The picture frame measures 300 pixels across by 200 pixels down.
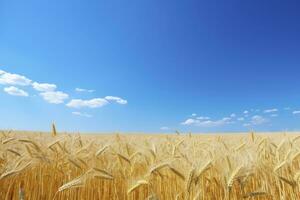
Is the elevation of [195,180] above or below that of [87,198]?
above

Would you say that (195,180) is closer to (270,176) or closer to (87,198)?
(270,176)

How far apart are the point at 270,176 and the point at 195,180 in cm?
120

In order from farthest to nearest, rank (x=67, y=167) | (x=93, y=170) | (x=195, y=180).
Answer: (x=67, y=167), (x=93, y=170), (x=195, y=180)

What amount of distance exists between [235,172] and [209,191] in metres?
0.67

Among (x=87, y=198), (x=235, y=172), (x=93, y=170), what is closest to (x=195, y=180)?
(x=235, y=172)

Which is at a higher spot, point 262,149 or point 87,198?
point 262,149

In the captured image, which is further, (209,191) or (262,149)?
(262,149)

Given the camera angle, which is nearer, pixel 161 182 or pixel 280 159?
pixel 161 182

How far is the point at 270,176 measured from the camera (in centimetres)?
347

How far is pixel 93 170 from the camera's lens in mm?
3027

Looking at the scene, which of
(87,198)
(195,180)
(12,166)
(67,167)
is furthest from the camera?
(67,167)

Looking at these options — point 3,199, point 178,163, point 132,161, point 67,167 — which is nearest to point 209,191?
point 178,163

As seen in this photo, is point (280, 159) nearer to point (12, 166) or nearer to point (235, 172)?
point (235, 172)

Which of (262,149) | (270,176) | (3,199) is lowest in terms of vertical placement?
(3,199)
